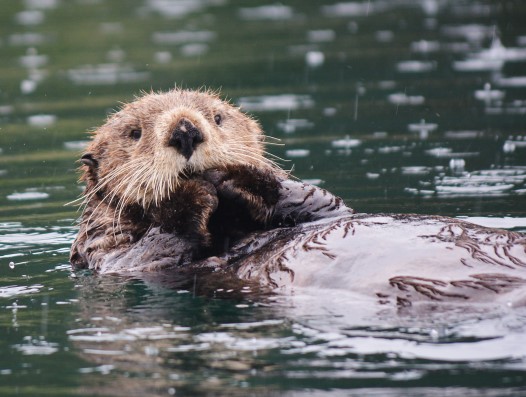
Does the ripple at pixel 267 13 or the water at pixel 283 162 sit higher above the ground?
the ripple at pixel 267 13

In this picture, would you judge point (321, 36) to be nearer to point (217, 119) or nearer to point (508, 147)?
point (508, 147)

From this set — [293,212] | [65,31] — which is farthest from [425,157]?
[65,31]

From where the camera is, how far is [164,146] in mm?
5855

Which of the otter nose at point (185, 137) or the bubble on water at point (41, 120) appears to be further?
the bubble on water at point (41, 120)

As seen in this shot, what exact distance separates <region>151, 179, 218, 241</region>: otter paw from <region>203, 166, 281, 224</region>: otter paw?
78 millimetres

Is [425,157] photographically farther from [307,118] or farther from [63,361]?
[63,361]

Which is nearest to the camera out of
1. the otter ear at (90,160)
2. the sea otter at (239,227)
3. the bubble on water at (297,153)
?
the sea otter at (239,227)

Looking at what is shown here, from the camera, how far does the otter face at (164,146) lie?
5.86 meters

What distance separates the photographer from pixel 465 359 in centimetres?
437

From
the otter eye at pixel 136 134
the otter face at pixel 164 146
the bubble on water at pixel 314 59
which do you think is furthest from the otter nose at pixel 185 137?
the bubble on water at pixel 314 59

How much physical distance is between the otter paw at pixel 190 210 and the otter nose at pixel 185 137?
0.21m

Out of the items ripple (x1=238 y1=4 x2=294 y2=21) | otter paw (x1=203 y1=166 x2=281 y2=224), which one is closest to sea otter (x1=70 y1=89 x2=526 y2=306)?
otter paw (x1=203 y1=166 x2=281 y2=224)

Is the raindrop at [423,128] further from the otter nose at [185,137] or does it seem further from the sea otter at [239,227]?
the otter nose at [185,137]

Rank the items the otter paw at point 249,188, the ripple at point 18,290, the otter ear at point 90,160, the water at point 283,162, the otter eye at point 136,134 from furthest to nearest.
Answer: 1. the otter ear at point 90,160
2. the otter eye at point 136,134
3. the ripple at point 18,290
4. the otter paw at point 249,188
5. the water at point 283,162
